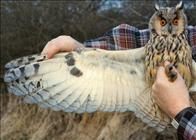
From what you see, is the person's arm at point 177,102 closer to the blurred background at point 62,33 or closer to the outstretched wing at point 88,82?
the outstretched wing at point 88,82

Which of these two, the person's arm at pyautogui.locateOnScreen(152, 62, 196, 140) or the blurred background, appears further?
the blurred background

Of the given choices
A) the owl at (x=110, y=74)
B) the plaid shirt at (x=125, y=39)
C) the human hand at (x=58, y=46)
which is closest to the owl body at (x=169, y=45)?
the owl at (x=110, y=74)

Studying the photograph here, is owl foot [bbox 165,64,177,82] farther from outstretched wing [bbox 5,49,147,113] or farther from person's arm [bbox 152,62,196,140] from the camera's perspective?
outstretched wing [bbox 5,49,147,113]

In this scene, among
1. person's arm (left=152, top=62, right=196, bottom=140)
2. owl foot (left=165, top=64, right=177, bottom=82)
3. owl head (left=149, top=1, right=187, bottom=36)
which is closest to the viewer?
person's arm (left=152, top=62, right=196, bottom=140)

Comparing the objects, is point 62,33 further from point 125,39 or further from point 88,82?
point 88,82

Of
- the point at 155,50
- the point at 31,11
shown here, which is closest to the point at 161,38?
the point at 155,50

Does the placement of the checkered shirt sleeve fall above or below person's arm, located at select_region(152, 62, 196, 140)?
above

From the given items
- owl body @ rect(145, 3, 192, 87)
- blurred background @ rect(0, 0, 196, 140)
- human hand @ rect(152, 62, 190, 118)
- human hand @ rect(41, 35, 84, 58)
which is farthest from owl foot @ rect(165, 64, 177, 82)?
blurred background @ rect(0, 0, 196, 140)
